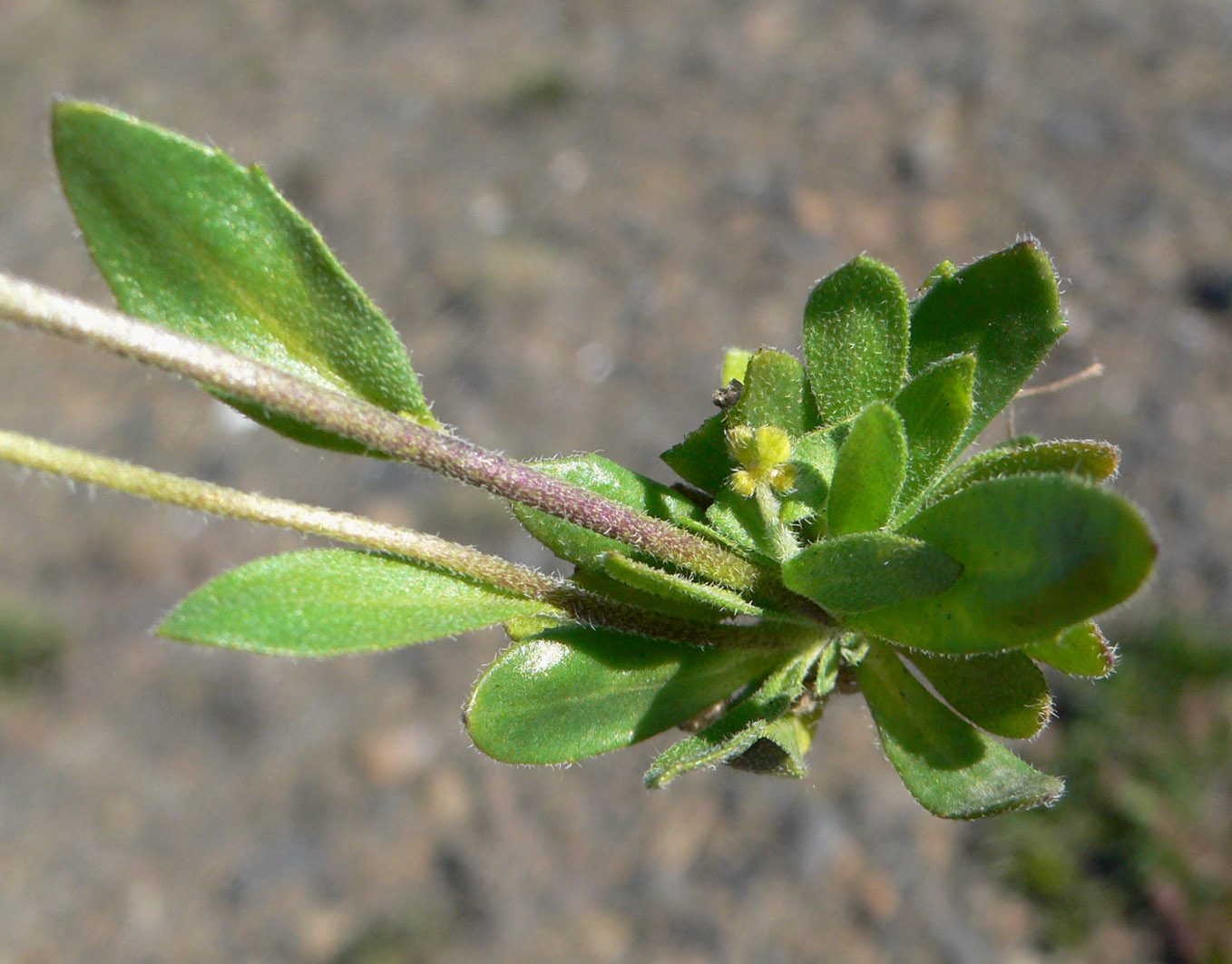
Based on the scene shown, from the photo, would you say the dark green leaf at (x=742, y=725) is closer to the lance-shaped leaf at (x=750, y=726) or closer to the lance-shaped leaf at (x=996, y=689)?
the lance-shaped leaf at (x=750, y=726)

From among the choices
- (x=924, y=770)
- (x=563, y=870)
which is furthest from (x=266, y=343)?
(x=563, y=870)

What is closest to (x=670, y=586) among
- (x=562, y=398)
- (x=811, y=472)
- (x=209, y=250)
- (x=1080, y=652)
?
(x=811, y=472)

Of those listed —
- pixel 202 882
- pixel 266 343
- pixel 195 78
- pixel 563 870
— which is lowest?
pixel 266 343

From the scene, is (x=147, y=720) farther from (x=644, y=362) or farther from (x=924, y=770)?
(x=924, y=770)

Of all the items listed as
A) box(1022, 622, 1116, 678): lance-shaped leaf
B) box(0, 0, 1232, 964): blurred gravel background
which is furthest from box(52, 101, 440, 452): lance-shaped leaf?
box(0, 0, 1232, 964): blurred gravel background

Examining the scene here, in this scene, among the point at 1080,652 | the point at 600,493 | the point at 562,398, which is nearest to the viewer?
the point at 1080,652

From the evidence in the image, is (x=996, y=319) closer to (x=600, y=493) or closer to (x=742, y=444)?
(x=742, y=444)
